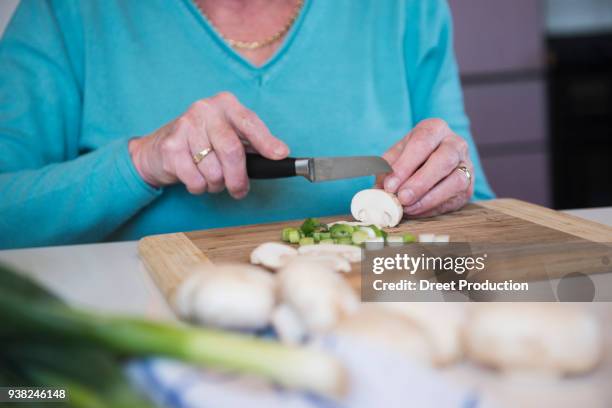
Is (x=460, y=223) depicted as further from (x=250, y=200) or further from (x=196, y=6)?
(x=196, y=6)

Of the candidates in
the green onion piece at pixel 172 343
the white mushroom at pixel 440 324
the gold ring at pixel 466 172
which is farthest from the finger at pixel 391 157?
the green onion piece at pixel 172 343

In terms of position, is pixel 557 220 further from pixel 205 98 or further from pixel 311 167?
pixel 205 98

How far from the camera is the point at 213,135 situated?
114 centimetres

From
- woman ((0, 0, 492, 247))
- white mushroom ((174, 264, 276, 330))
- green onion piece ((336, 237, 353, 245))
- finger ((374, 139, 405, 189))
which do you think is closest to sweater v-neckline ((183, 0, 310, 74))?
woman ((0, 0, 492, 247))

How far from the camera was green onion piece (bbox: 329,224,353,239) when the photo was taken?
1.07 meters

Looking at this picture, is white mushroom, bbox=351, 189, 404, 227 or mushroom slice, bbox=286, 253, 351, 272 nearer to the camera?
mushroom slice, bbox=286, 253, 351, 272

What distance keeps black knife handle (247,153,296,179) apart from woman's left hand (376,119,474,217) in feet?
0.62

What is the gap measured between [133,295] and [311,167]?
0.42 meters

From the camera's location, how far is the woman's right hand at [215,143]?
1134 millimetres

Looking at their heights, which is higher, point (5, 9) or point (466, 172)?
point (5, 9)

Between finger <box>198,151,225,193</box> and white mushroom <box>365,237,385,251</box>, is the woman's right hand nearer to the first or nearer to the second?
finger <box>198,151,225,193</box>

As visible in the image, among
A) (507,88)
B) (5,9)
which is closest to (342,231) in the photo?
(5,9)

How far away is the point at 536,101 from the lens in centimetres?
338

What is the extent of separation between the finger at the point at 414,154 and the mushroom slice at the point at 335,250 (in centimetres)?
28
